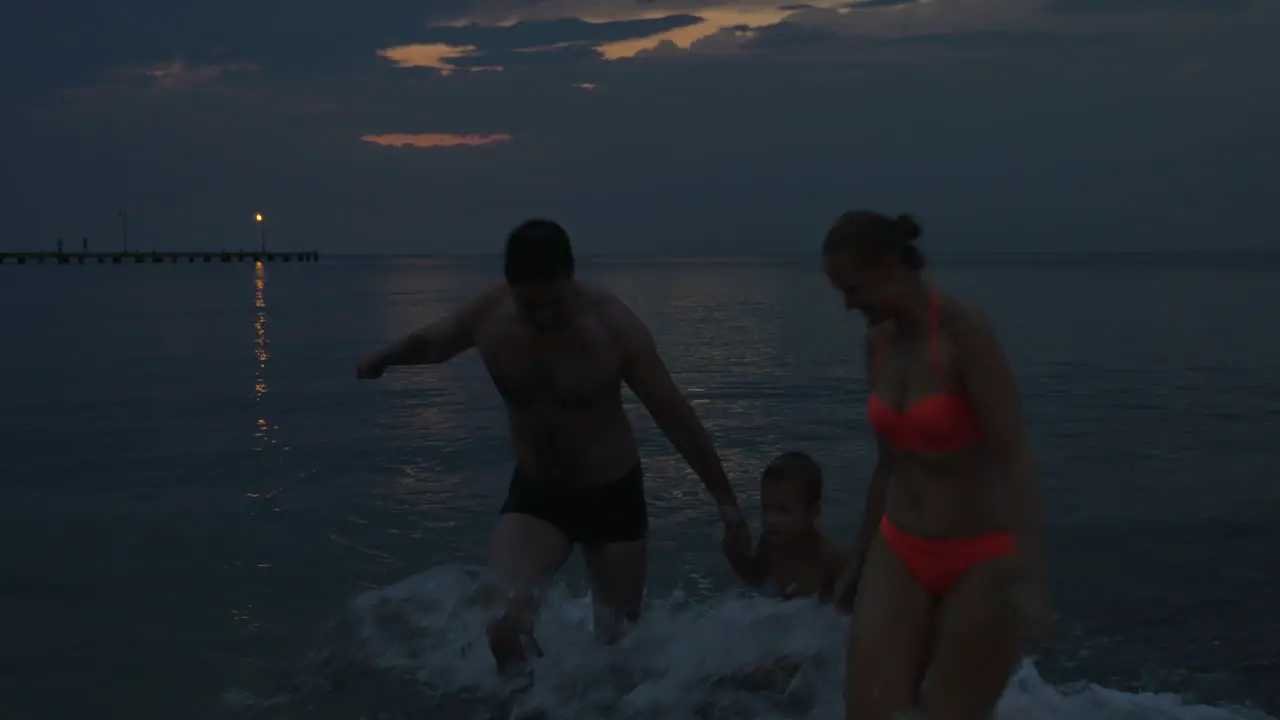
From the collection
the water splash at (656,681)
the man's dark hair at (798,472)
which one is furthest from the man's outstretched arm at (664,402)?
the water splash at (656,681)

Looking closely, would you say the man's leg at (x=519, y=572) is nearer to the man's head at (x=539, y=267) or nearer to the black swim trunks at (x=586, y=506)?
the black swim trunks at (x=586, y=506)

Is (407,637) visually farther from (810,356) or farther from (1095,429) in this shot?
(810,356)

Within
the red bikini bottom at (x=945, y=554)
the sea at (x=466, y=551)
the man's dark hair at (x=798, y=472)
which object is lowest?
the sea at (x=466, y=551)

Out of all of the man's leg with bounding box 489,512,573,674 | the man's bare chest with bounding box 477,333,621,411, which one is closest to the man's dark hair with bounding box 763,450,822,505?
the man's bare chest with bounding box 477,333,621,411

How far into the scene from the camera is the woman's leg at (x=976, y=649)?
11.4 feet

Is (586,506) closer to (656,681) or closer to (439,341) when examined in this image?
(439,341)

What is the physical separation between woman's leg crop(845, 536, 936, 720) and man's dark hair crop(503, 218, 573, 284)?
5.41ft

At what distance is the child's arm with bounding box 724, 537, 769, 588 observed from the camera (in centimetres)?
538

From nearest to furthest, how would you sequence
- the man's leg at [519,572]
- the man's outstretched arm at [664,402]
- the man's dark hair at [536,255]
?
the man's dark hair at [536,255] → the man's leg at [519,572] → the man's outstretched arm at [664,402]

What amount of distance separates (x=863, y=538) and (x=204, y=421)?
1264cm

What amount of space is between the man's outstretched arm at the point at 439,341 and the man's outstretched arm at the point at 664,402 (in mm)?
566

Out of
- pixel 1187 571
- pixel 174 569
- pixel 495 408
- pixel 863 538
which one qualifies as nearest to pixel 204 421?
pixel 495 408

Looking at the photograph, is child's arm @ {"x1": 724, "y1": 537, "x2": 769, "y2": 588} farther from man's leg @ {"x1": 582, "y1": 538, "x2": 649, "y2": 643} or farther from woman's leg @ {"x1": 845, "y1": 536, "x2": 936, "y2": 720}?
woman's leg @ {"x1": 845, "y1": 536, "x2": 936, "y2": 720}

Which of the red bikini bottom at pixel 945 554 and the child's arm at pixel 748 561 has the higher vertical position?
the red bikini bottom at pixel 945 554
